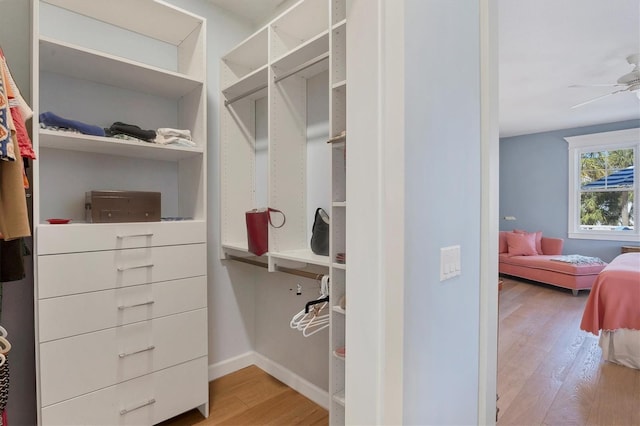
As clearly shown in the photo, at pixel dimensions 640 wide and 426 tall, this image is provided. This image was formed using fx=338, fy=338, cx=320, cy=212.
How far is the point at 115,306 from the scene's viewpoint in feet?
5.52

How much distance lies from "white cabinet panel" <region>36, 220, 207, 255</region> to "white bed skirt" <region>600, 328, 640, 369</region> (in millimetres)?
3306

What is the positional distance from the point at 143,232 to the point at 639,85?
427 centimetres

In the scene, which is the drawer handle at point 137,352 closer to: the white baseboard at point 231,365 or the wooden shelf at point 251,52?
the white baseboard at point 231,365

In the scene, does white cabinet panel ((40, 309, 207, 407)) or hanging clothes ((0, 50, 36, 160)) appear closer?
hanging clothes ((0, 50, 36, 160))

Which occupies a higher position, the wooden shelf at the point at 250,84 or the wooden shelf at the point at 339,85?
the wooden shelf at the point at 250,84

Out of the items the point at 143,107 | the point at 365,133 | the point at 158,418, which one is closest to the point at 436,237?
the point at 365,133

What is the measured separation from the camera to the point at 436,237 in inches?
43.8

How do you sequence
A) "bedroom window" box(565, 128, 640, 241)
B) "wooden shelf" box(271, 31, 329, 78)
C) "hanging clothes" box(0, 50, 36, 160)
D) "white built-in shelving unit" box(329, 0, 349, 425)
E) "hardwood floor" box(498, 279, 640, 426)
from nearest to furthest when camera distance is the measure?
"hanging clothes" box(0, 50, 36, 160)
"white built-in shelving unit" box(329, 0, 349, 425)
"wooden shelf" box(271, 31, 329, 78)
"hardwood floor" box(498, 279, 640, 426)
"bedroom window" box(565, 128, 640, 241)

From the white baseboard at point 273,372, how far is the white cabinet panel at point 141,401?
493 millimetres

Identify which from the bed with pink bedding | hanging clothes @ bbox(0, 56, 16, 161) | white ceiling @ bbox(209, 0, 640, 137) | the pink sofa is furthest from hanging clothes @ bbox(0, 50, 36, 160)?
the pink sofa

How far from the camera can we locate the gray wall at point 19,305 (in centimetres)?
164

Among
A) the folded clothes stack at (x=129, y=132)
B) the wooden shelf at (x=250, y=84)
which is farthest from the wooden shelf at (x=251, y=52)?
the folded clothes stack at (x=129, y=132)

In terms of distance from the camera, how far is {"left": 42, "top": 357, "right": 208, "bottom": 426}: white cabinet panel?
5.12 feet

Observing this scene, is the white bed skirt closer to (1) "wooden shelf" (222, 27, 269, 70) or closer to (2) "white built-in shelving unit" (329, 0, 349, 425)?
(2) "white built-in shelving unit" (329, 0, 349, 425)
